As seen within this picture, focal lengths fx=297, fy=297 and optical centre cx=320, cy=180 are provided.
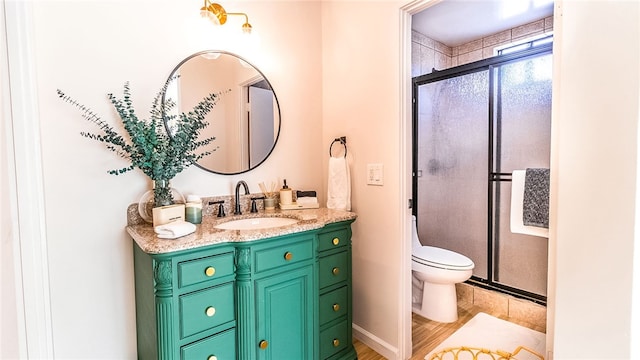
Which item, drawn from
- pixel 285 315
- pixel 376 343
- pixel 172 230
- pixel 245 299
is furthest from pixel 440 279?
pixel 172 230

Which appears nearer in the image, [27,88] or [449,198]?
[27,88]

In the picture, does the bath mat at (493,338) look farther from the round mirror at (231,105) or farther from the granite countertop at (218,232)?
the round mirror at (231,105)

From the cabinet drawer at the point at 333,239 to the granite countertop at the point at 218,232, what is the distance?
0.08 metres

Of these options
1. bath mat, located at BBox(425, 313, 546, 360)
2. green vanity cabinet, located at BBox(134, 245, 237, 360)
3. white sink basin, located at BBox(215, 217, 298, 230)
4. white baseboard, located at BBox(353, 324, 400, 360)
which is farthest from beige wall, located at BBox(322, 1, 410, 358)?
green vanity cabinet, located at BBox(134, 245, 237, 360)

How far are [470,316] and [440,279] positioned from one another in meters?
0.47

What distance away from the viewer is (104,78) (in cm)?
140

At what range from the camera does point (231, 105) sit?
1.82m

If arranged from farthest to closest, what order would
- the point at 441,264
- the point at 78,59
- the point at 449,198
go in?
the point at 449,198, the point at 441,264, the point at 78,59

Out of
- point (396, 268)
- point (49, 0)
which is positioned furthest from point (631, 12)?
point (49, 0)

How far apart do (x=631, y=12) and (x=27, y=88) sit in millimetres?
1780

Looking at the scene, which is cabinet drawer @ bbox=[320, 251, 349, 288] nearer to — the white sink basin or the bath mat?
the white sink basin

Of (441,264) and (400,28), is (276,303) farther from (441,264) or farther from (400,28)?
(400,28)

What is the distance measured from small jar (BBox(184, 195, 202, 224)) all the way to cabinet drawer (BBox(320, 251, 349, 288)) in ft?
2.23

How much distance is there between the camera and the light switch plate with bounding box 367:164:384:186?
1.82 m
